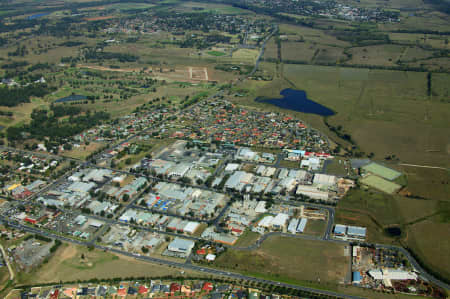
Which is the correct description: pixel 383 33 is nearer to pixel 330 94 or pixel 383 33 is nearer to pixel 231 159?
pixel 330 94

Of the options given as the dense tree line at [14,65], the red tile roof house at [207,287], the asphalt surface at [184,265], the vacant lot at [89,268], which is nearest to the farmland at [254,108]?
the vacant lot at [89,268]

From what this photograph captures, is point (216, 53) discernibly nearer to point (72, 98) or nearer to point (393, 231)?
point (72, 98)

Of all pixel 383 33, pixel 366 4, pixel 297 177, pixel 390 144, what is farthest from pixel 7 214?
pixel 366 4

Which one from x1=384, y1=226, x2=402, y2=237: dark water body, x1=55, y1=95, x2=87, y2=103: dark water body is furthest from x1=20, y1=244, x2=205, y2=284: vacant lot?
x1=55, y1=95, x2=87, y2=103: dark water body

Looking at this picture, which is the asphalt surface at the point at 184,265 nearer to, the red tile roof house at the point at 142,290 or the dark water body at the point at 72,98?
the red tile roof house at the point at 142,290

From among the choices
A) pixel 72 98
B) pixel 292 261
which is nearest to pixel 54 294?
pixel 292 261

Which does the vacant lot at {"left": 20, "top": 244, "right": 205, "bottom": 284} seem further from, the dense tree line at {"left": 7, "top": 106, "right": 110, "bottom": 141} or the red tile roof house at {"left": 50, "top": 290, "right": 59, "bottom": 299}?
the dense tree line at {"left": 7, "top": 106, "right": 110, "bottom": 141}
